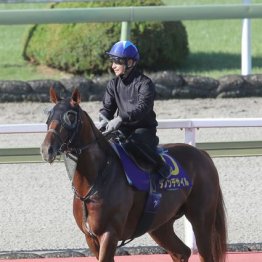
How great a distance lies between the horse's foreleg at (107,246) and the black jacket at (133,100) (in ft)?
2.70

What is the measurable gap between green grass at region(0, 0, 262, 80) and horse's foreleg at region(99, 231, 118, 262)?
9.91m

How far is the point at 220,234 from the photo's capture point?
23.8 feet

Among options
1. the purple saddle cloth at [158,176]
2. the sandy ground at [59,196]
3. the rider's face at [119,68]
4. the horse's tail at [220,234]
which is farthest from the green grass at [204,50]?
the rider's face at [119,68]

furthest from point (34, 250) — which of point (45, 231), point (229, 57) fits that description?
point (229, 57)

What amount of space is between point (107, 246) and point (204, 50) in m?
12.7

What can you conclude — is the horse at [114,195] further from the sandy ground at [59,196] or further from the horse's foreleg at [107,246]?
the sandy ground at [59,196]

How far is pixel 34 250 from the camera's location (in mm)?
8062

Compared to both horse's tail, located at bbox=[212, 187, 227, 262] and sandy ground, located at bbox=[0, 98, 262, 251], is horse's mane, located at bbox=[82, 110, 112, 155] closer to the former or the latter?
horse's tail, located at bbox=[212, 187, 227, 262]

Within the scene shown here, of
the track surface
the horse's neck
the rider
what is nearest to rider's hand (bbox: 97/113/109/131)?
the rider

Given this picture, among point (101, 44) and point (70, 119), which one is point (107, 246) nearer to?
point (70, 119)

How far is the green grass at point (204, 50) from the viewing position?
54.1ft

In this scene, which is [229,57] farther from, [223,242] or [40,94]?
[223,242]

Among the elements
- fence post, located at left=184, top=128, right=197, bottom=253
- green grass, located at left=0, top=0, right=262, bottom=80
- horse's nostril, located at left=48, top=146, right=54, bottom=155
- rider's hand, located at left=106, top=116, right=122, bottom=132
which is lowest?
green grass, located at left=0, top=0, right=262, bottom=80

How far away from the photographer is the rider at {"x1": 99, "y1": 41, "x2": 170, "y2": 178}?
6.51 m
